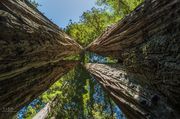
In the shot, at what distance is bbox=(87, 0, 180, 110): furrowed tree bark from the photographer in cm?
464

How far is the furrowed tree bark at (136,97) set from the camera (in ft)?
15.6

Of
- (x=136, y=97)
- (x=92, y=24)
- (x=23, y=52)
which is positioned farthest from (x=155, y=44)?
(x=92, y=24)

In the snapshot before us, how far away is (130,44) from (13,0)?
10.2ft

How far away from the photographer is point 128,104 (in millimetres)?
5652

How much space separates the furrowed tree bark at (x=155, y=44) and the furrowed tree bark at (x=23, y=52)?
2069 millimetres

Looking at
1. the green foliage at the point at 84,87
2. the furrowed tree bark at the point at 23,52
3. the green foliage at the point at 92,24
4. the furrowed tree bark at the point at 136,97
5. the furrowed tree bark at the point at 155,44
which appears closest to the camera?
the furrowed tree bark at the point at 155,44

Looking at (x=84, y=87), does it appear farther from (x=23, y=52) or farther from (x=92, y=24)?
(x=23, y=52)

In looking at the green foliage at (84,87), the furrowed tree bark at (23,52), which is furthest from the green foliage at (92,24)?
the furrowed tree bark at (23,52)

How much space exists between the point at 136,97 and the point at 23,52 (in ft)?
8.59

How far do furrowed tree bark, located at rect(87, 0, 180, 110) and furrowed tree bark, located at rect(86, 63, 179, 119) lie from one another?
0.18m

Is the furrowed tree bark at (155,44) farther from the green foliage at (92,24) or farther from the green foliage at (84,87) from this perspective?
the green foliage at (92,24)

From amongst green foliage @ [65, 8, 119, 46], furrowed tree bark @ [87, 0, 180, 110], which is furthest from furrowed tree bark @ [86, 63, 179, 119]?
green foliage @ [65, 8, 119, 46]

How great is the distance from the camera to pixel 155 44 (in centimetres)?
522

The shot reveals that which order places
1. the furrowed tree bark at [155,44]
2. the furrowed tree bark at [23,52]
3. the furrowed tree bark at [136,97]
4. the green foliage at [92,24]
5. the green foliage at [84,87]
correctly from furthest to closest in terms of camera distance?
the green foliage at [92,24], the green foliage at [84,87], the furrowed tree bark at [23,52], the furrowed tree bark at [136,97], the furrowed tree bark at [155,44]
